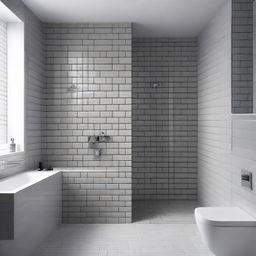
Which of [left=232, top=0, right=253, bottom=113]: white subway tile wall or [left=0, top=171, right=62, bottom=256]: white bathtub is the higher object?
[left=232, top=0, right=253, bottom=113]: white subway tile wall

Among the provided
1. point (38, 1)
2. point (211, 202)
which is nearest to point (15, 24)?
point (38, 1)

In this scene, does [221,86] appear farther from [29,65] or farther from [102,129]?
[29,65]

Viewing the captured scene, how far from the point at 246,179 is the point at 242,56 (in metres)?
1.33

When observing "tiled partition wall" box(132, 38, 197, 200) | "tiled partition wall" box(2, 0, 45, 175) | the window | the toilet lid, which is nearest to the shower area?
"tiled partition wall" box(132, 38, 197, 200)

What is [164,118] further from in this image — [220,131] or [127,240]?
[127,240]

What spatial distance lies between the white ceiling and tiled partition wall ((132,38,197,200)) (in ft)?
2.75

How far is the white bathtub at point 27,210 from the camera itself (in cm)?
336

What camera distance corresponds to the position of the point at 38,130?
18.3ft

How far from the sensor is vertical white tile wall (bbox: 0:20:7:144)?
15.9ft

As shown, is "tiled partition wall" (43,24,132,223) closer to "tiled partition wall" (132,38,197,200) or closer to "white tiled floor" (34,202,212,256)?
"white tiled floor" (34,202,212,256)

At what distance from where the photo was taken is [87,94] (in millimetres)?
5676

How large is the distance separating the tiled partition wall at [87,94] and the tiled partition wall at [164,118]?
126cm

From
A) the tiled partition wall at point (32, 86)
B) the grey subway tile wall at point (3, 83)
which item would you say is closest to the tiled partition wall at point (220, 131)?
the tiled partition wall at point (32, 86)

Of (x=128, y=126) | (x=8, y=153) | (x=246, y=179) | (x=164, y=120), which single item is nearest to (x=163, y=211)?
(x=128, y=126)
